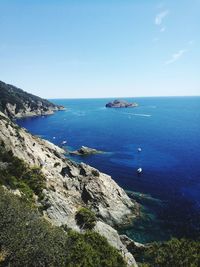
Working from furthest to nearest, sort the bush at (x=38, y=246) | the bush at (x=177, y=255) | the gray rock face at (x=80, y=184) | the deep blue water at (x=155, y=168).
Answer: the gray rock face at (x=80, y=184) → the deep blue water at (x=155, y=168) → the bush at (x=177, y=255) → the bush at (x=38, y=246)

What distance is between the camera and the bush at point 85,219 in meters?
45.6

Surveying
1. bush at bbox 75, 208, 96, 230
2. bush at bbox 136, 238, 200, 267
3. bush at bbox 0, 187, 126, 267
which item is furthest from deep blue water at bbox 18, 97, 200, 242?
bush at bbox 136, 238, 200, 267

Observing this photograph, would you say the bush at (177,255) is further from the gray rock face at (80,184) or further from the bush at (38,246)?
the gray rock face at (80,184)

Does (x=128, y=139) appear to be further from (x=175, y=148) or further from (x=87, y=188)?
(x=87, y=188)

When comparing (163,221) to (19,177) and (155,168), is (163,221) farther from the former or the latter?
(155,168)

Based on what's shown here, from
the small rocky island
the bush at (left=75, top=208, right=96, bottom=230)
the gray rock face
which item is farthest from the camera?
the small rocky island

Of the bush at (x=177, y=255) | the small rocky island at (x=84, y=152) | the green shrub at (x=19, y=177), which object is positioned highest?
the green shrub at (x=19, y=177)

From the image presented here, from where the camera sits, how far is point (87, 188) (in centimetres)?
6906

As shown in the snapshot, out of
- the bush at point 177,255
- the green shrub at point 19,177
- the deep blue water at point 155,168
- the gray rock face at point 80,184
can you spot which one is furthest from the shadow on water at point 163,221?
the bush at point 177,255

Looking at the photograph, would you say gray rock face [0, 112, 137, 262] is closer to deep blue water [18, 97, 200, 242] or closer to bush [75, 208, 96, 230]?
deep blue water [18, 97, 200, 242]

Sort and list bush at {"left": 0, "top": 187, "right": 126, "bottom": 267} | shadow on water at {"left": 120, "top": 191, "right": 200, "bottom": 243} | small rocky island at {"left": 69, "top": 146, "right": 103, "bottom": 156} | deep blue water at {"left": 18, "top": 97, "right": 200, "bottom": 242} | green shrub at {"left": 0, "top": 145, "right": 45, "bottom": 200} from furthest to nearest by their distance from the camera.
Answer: small rocky island at {"left": 69, "top": 146, "right": 103, "bottom": 156} → deep blue water at {"left": 18, "top": 97, "right": 200, "bottom": 242} → shadow on water at {"left": 120, "top": 191, "right": 200, "bottom": 243} → green shrub at {"left": 0, "top": 145, "right": 45, "bottom": 200} → bush at {"left": 0, "top": 187, "right": 126, "bottom": 267}

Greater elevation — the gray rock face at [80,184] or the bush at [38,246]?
the bush at [38,246]

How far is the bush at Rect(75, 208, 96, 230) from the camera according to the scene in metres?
45.6

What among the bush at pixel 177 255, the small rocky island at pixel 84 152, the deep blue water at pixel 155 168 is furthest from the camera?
the small rocky island at pixel 84 152
